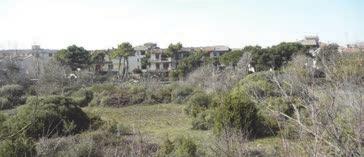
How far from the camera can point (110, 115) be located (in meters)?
23.0

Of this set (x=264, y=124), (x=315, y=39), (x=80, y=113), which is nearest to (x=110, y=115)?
(x=80, y=113)

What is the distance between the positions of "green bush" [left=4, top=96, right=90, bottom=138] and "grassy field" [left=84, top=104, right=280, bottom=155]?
6.21ft

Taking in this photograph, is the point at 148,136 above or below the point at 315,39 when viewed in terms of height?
below

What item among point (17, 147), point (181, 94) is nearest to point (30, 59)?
point (181, 94)

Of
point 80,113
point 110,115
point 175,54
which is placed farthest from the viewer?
point 175,54

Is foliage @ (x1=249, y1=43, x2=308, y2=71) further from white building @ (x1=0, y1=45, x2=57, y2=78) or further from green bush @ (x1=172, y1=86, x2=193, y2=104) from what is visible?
white building @ (x1=0, y1=45, x2=57, y2=78)

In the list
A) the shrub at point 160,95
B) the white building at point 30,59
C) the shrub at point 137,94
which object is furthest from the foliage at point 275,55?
the white building at point 30,59

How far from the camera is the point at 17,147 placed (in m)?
8.80

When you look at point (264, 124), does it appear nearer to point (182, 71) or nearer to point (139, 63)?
point (182, 71)

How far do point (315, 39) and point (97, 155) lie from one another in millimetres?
60967

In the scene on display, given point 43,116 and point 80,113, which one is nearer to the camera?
point 43,116

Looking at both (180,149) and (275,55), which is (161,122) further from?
(275,55)

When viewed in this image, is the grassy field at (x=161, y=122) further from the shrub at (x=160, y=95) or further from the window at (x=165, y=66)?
the window at (x=165, y=66)

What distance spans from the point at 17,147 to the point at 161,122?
36.0 feet
